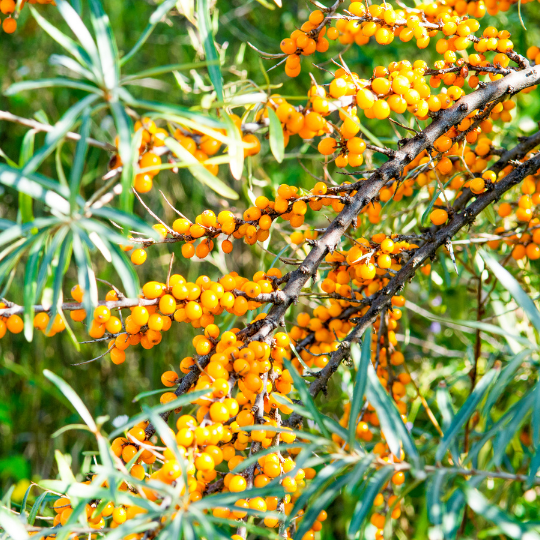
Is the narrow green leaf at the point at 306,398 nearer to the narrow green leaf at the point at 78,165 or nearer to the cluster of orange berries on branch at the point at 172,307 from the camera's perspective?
the cluster of orange berries on branch at the point at 172,307

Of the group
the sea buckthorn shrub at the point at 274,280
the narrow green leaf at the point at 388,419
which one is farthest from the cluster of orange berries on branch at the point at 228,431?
the narrow green leaf at the point at 388,419

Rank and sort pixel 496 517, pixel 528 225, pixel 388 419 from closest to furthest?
pixel 496 517 < pixel 388 419 < pixel 528 225

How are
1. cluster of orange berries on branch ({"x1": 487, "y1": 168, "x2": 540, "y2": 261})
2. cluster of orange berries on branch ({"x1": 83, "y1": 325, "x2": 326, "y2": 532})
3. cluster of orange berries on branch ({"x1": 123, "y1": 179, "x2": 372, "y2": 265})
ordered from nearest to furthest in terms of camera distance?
cluster of orange berries on branch ({"x1": 83, "y1": 325, "x2": 326, "y2": 532}), cluster of orange berries on branch ({"x1": 123, "y1": 179, "x2": 372, "y2": 265}), cluster of orange berries on branch ({"x1": 487, "y1": 168, "x2": 540, "y2": 261})

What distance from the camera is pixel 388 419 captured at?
1.87ft

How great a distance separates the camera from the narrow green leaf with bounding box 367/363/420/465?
0.56 meters

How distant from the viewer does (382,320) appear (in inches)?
36.1

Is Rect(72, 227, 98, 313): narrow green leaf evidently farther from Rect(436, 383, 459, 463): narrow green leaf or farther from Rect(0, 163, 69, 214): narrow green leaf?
Rect(436, 383, 459, 463): narrow green leaf

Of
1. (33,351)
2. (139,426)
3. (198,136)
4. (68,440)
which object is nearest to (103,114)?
(33,351)

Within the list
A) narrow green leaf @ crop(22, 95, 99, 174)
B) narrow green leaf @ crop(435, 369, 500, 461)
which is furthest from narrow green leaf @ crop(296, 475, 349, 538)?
narrow green leaf @ crop(22, 95, 99, 174)

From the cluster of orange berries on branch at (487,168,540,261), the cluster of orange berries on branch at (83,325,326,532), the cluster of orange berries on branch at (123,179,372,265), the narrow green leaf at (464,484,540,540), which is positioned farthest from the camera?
the cluster of orange berries on branch at (487,168,540,261)

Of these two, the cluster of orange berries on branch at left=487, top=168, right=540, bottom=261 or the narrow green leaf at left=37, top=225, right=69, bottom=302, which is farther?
the cluster of orange berries on branch at left=487, top=168, right=540, bottom=261

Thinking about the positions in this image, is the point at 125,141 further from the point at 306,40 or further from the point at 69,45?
the point at 306,40

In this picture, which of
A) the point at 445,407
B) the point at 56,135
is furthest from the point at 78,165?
the point at 445,407

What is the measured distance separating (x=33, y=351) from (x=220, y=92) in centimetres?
163
